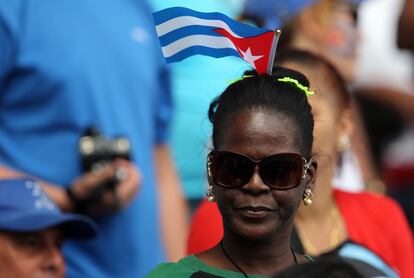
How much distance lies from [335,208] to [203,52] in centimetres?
157

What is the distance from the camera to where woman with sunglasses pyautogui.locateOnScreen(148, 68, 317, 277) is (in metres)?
3.35

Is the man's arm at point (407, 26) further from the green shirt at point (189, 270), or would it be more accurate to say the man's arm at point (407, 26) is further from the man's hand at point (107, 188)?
the green shirt at point (189, 270)

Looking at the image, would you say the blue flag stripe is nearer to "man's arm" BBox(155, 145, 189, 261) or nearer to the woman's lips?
the woman's lips

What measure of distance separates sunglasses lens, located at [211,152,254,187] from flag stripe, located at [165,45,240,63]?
30 centimetres

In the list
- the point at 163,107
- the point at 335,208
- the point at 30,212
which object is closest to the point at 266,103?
the point at 30,212

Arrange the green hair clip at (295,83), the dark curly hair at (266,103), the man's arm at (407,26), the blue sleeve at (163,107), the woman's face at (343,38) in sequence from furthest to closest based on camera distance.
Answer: the woman's face at (343,38), the blue sleeve at (163,107), the man's arm at (407,26), the green hair clip at (295,83), the dark curly hair at (266,103)

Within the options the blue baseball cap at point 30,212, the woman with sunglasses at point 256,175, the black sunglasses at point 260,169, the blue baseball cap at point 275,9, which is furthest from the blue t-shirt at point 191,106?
the black sunglasses at point 260,169

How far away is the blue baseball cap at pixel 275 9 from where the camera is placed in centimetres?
598

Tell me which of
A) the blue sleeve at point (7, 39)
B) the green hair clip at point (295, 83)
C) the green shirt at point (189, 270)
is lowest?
the green shirt at point (189, 270)

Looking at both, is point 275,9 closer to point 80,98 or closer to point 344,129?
point 344,129

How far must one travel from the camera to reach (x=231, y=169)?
336 centimetres

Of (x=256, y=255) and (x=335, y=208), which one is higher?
(x=335, y=208)

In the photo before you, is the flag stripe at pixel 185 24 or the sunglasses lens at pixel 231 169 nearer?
the sunglasses lens at pixel 231 169

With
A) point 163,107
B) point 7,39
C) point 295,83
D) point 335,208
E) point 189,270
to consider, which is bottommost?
point 189,270
